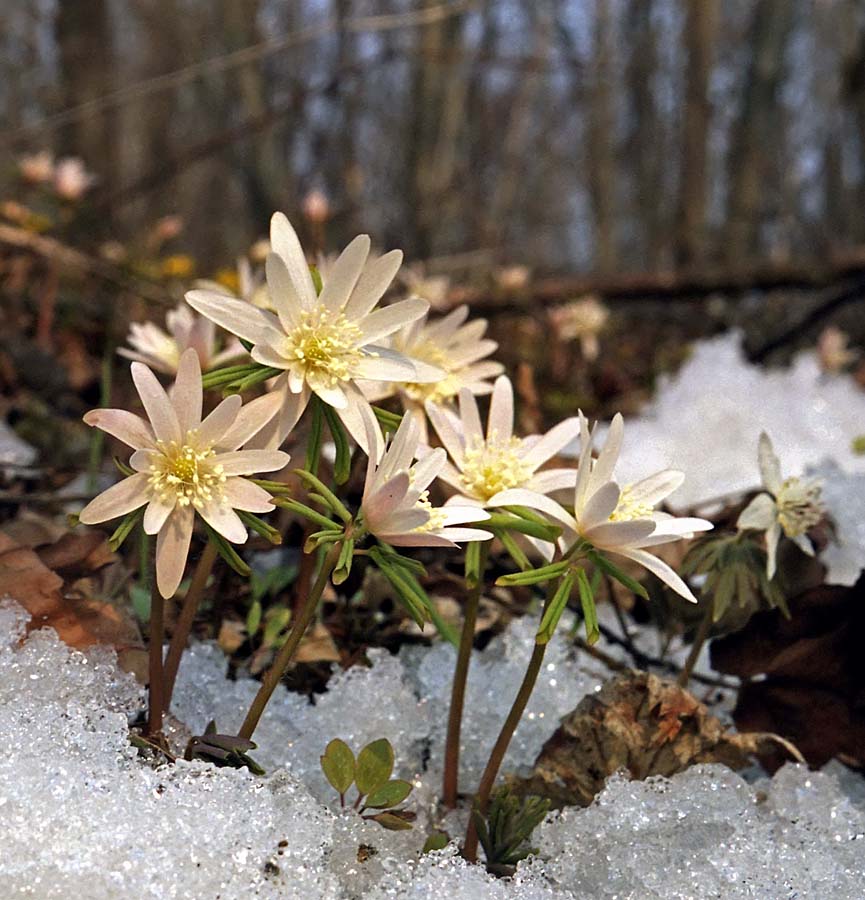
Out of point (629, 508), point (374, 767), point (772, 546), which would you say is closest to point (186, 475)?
point (374, 767)

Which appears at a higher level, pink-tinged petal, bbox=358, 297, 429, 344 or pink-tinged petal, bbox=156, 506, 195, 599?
pink-tinged petal, bbox=358, 297, 429, 344

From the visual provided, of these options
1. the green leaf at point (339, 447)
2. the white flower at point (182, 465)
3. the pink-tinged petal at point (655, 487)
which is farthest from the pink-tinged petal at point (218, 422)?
the pink-tinged petal at point (655, 487)

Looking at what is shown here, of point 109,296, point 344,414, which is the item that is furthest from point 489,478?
point 109,296

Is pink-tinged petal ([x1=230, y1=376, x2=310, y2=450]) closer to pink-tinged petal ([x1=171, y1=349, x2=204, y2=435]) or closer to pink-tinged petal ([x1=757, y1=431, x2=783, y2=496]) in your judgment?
pink-tinged petal ([x1=171, y1=349, x2=204, y2=435])

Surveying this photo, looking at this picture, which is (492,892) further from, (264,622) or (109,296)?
(109,296)

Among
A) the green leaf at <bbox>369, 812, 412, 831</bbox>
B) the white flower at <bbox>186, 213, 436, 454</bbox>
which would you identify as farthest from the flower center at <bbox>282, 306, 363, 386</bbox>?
the green leaf at <bbox>369, 812, 412, 831</bbox>

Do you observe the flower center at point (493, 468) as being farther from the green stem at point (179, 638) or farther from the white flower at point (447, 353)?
the green stem at point (179, 638)

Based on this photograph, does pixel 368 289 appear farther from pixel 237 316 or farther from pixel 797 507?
pixel 797 507
